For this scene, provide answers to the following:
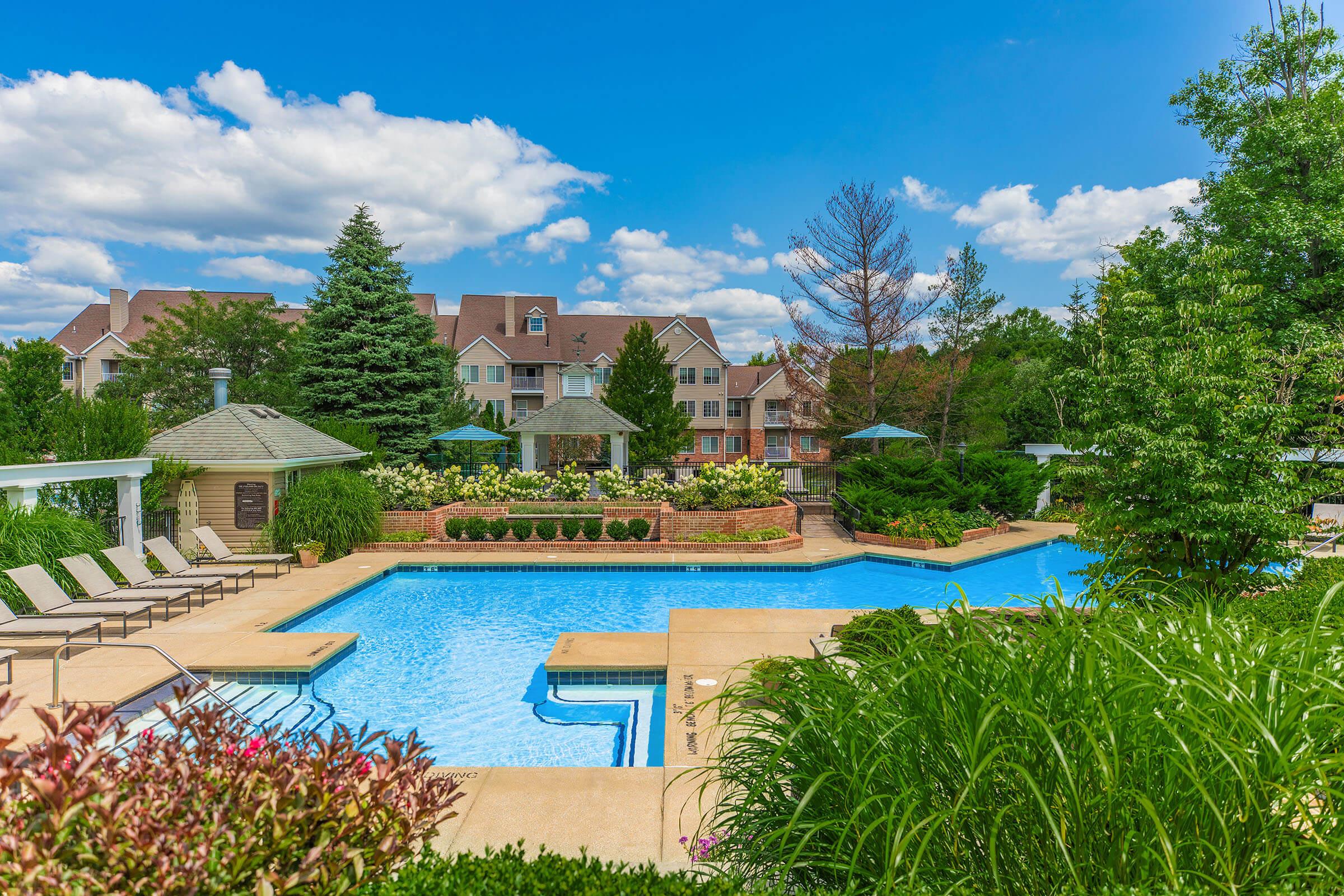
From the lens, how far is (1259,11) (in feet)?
68.3

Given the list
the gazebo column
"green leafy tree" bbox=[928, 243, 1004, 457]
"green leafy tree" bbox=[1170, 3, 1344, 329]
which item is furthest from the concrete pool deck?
"green leafy tree" bbox=[928, 243, 1004, 457]

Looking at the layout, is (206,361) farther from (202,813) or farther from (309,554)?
(202,813)

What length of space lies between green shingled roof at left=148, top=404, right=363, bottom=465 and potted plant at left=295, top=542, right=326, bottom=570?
75.8 inches

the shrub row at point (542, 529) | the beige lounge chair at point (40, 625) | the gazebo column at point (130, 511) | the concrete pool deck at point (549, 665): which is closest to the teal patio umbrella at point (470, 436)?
the shrub row at point (542, 529)

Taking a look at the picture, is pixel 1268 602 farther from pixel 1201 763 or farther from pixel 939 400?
pixel 939 400

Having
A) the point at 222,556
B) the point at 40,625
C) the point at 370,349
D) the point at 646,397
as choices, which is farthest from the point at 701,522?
the point at 646,397

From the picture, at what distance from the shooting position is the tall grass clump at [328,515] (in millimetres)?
14398

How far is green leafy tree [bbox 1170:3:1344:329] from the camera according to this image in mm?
18266

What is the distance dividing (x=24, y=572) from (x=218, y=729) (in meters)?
9.10

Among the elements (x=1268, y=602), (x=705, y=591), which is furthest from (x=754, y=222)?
(x=1268, y=602)

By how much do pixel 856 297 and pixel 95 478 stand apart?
2107 cm

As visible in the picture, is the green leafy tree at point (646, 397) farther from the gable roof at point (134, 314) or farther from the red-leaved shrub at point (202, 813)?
the red-leaved shrub at point (202, 813)

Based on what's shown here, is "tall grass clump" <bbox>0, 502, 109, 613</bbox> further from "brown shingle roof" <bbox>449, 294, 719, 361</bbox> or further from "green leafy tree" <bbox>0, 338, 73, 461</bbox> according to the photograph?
"brown shingle roof" <bbox>449, 294, 719, 361</bbox>

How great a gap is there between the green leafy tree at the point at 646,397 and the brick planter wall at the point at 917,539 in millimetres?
16865
